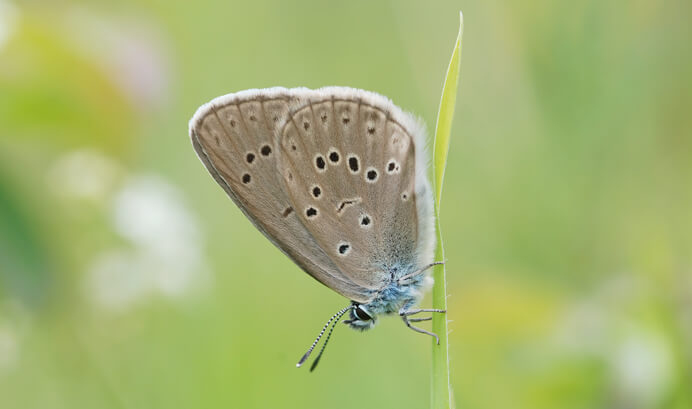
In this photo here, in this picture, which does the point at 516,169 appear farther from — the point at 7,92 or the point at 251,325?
the point at 7,92

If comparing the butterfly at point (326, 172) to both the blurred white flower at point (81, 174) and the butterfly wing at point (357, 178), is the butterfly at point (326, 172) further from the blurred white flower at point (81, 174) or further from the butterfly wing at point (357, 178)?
the blurred white flower at point (81, 174)

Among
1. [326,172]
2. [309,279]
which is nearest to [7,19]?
[326,172]

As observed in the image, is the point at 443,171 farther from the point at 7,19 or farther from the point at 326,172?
the point at 7,19

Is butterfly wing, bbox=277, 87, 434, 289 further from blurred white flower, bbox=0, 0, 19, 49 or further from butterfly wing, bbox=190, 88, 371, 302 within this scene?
blurred white flower, bbox=0, 0, 19, 49

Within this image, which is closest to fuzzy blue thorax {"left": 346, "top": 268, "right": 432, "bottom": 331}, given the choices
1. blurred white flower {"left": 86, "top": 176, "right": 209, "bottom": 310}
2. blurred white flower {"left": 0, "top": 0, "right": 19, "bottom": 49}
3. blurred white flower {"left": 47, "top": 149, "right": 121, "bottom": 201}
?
blurred white flower {"left": 86, "top": 176, "right": 209, "bottom": 310}

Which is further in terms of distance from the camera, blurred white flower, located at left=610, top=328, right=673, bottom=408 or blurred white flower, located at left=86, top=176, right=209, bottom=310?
blurred white flower, located at left=86, top=176, right=209, bottom=310
